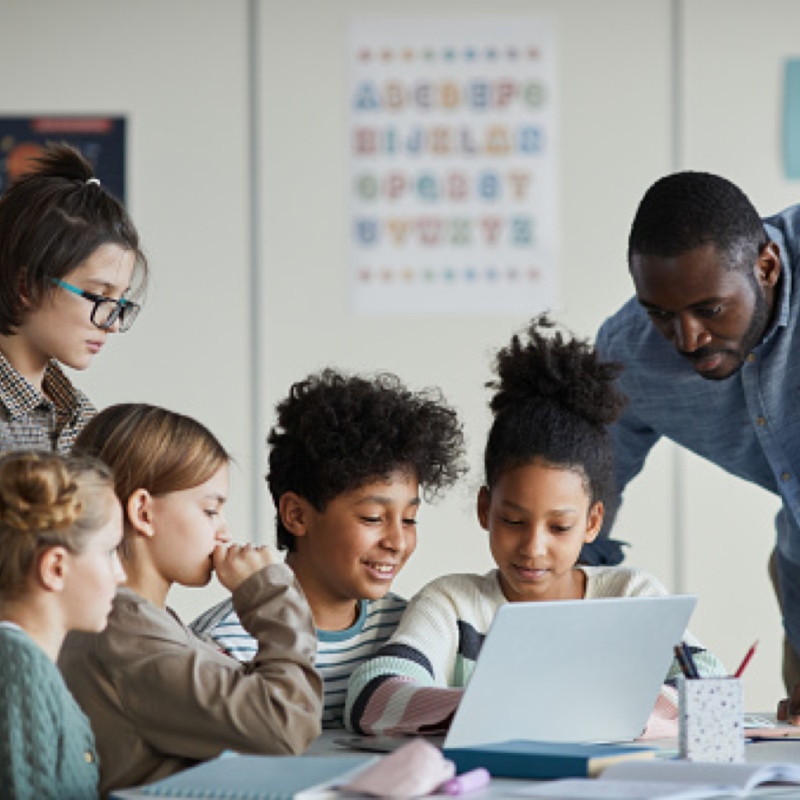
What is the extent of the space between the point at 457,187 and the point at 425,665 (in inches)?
75.4

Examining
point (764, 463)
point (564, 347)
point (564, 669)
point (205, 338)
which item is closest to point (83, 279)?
point (564, 347)

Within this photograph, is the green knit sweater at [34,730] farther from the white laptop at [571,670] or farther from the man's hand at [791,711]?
the man's hand at [791,711]

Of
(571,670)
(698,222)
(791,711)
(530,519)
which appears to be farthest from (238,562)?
(698,222)

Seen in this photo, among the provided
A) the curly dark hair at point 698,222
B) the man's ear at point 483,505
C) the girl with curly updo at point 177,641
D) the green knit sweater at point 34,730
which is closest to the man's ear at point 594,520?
the man's ear at point 483,505

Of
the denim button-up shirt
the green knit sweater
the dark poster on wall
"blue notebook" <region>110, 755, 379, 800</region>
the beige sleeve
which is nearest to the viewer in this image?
"blue notebook" <region>110, 755, 379, 800</region>

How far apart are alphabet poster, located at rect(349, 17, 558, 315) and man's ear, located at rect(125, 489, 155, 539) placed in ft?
6.40

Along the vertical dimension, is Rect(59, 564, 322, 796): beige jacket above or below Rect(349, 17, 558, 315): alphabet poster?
below

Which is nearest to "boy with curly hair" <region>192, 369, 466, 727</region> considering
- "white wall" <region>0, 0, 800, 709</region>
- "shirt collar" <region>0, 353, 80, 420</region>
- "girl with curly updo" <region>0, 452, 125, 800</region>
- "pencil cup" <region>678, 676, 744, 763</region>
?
"shirt collar" <region>0, 353, 80, 420</region>

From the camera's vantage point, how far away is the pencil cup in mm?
1609

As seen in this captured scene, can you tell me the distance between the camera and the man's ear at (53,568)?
1539 mm

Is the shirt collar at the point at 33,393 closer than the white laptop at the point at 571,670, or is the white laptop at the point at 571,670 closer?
the white laptop at the point at 571,670

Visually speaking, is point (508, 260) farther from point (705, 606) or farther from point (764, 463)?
point (764, 463)

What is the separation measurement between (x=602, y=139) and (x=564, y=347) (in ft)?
5.07

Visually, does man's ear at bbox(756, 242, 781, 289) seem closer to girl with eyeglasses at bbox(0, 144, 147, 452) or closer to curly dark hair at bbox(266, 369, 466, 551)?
curly dark hair at bbox(266, 369, 466, 551)
